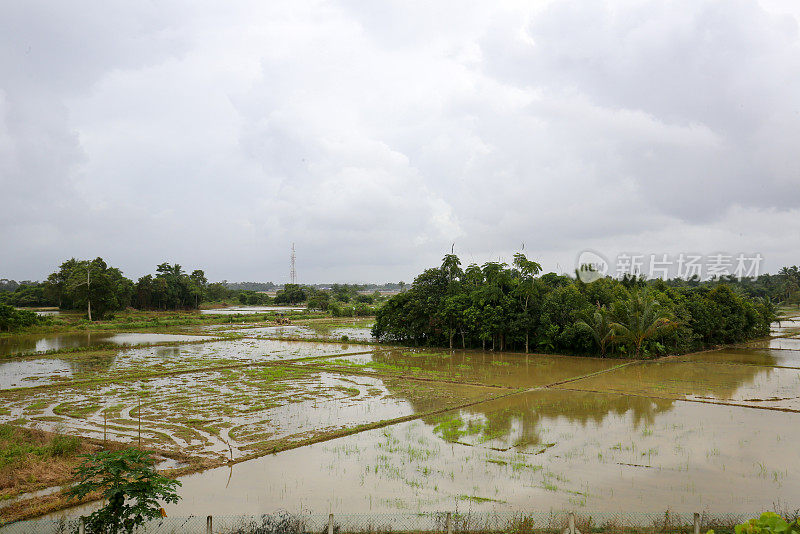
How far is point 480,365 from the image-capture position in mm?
22797

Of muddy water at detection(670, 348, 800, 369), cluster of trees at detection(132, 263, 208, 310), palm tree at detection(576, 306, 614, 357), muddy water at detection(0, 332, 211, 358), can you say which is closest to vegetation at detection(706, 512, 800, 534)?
palm tree at detection(576, 306, 614, 357)

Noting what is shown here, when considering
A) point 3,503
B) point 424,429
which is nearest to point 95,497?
point 3,503

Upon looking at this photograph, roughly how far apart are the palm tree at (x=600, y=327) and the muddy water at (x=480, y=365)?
1054mm

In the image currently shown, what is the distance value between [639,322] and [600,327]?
1.80m

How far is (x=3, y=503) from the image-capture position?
762 centimetres

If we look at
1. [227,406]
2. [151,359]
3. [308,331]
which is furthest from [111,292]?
[227,406]

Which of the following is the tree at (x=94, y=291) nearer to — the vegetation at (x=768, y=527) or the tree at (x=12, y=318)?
the tree at (x=12, y=318)

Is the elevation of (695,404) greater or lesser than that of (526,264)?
lesser

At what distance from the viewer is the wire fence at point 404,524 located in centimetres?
583

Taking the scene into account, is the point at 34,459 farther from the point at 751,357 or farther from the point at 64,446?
the point at 751,357

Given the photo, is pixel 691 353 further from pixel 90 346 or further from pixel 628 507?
pixel 90 346

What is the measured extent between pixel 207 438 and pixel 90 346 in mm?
23586

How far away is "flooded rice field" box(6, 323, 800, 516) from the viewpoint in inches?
322

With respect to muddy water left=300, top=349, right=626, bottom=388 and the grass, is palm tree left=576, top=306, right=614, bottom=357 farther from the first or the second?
the grass
